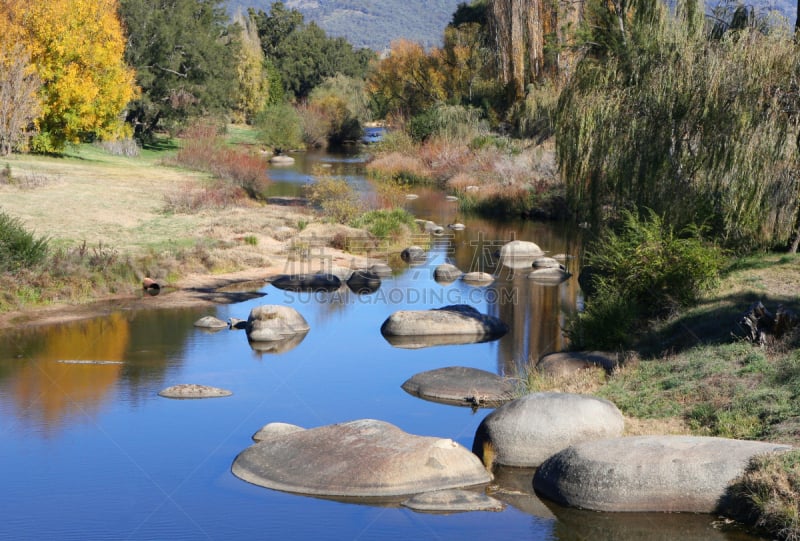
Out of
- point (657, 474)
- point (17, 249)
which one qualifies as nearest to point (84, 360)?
point (17, 249)

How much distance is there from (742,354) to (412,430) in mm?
5652

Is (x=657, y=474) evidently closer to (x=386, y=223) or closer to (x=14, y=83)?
(x=386, y=223)

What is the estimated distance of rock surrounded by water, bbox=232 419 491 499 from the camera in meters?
13.1

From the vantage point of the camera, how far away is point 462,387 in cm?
1775

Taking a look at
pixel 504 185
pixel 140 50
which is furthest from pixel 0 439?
pixel 140 50

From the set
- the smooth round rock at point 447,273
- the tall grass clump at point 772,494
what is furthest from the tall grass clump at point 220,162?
the tall grass clump at point 772,494

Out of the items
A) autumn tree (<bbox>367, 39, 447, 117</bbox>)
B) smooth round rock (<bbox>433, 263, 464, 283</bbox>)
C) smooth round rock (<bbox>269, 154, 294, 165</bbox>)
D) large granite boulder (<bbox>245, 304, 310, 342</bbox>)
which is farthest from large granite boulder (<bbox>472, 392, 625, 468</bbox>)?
autumn tree (<bbox>367, 39, 447, 117</bbox>)

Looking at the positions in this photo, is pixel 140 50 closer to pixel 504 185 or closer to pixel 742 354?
pixel 504 185

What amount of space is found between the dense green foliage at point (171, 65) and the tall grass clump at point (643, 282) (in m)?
43.1

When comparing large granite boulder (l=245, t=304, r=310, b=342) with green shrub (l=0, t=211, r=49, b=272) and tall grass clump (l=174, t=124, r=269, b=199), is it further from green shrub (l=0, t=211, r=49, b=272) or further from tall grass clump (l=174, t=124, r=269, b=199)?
tall grass clump (l=174, t=124, r=269, b=199)

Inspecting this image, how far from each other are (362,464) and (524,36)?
46838mm

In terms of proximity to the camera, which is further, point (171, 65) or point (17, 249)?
point (171, 65)

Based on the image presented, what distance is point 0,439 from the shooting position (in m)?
15.5

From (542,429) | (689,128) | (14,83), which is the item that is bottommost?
(542,429)
